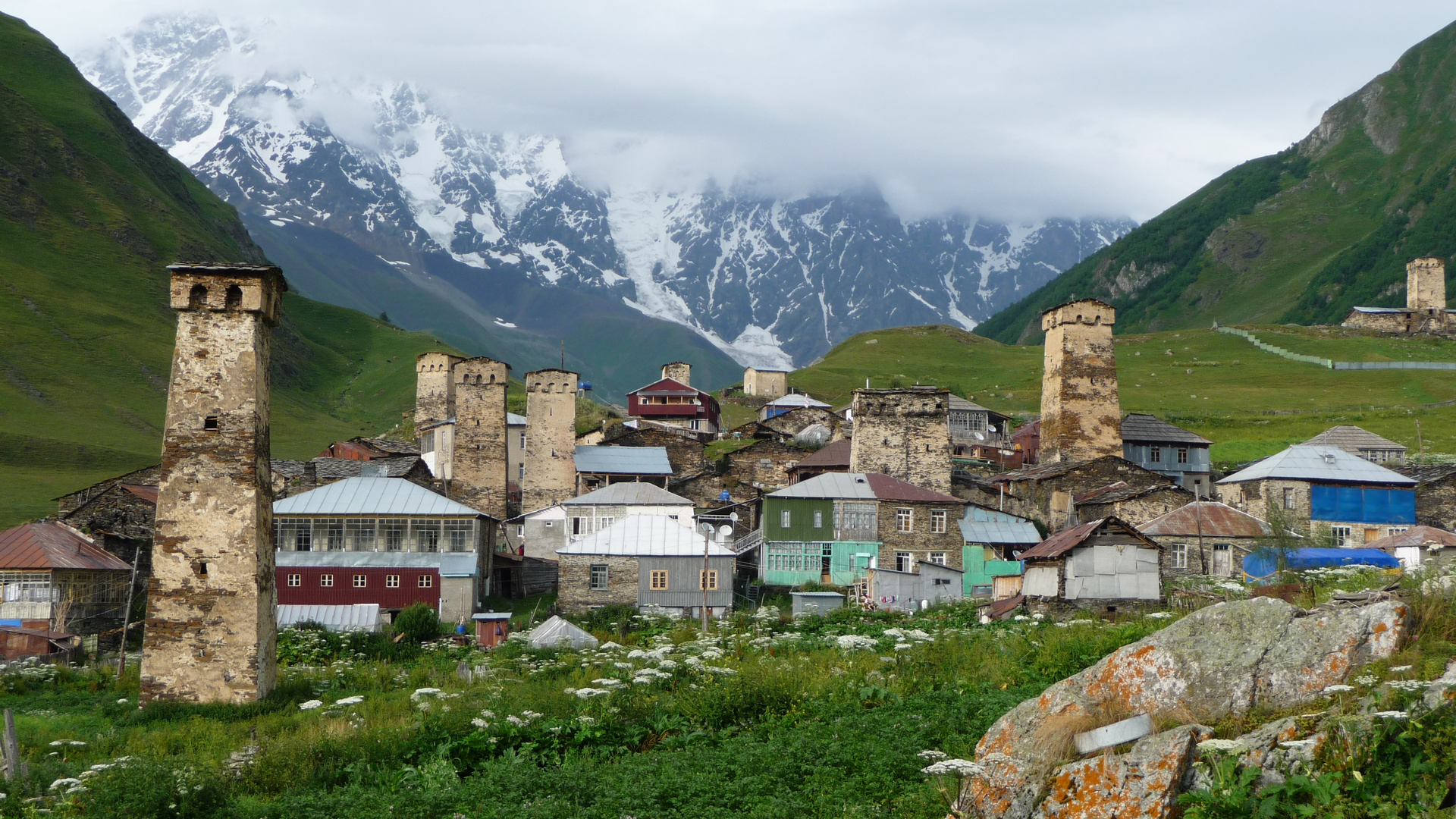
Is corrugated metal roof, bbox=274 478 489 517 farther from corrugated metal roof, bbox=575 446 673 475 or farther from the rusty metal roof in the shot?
corrugated metal roof, bbox=575 446 673 475

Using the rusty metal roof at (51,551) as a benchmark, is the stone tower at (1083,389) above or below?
above

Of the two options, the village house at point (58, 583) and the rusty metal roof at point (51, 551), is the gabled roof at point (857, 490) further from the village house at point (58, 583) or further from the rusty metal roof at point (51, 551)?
the rusty metal roof at point (51, 551)

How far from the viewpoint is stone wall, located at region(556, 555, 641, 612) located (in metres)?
38.8

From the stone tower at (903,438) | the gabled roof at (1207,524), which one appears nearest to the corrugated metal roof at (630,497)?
the stone tower at (903,438)

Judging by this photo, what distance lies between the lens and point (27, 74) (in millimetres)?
145000

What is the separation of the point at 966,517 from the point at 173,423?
94.5 feet

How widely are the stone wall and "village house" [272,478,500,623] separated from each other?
3547 millimetres

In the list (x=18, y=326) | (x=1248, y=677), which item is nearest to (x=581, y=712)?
(x=1248, y=677)

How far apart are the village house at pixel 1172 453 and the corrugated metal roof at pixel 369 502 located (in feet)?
101

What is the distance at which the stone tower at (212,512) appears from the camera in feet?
74.7

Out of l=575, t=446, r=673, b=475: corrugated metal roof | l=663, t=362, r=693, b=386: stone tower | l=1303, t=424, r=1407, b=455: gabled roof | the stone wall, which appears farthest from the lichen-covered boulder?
l=663, t=362, r=693, b=386: stone tower

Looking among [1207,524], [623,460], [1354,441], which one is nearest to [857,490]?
[1207,524]

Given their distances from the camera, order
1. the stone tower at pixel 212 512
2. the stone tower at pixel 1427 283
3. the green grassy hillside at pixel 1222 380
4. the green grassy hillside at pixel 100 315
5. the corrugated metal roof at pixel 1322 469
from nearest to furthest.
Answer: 1. the stone tower at pixel 212 512
2. the corrugated metal roof at pixel 1322 469
3. the green grassy hillside at pixel 1222 380
4. the green grassy hillside at pixel 100 315
5. the stone tower at pixel 1427 283

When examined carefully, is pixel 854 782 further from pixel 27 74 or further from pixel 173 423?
pixel 27 74
